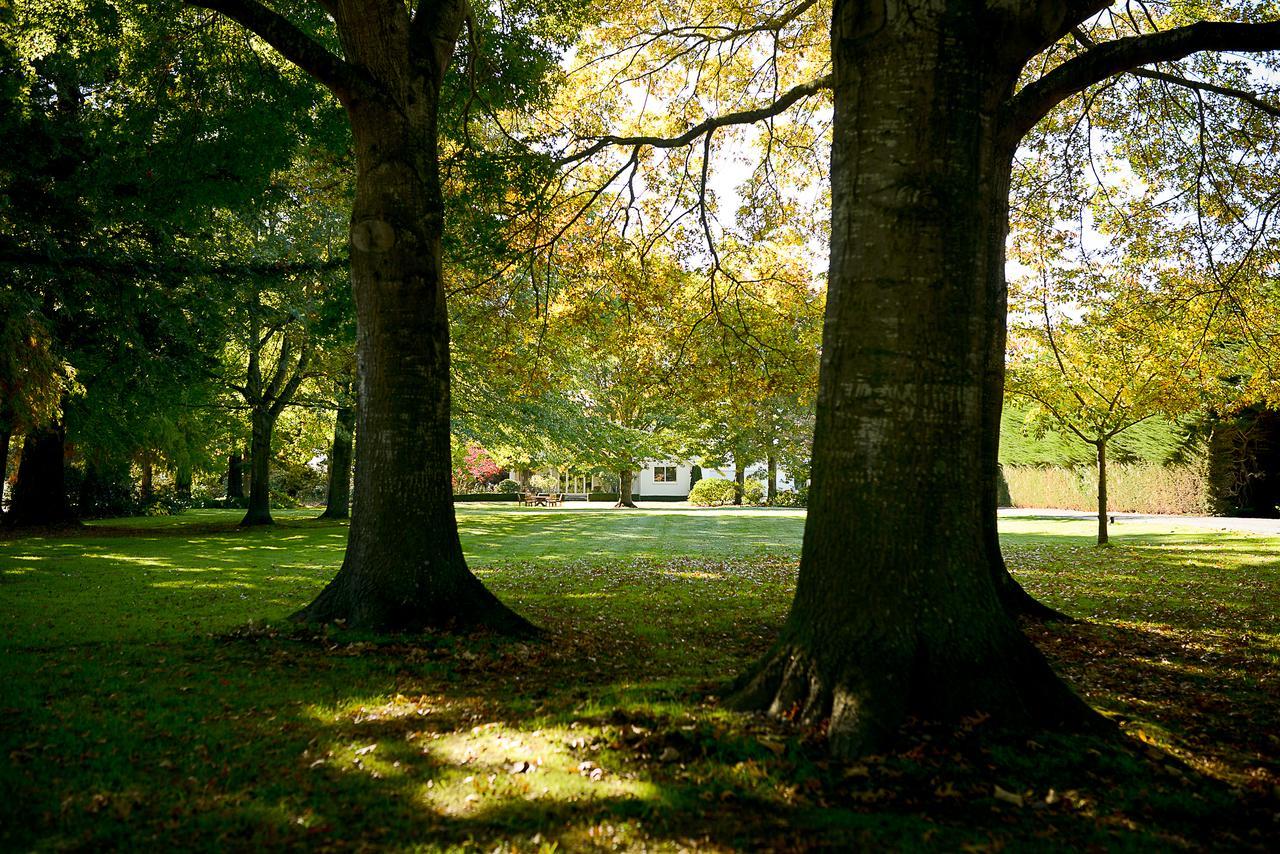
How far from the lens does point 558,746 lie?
3840 mm

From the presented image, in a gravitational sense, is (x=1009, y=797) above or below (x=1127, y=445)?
below

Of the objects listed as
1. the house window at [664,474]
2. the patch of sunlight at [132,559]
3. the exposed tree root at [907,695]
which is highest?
the house window at [664,474]

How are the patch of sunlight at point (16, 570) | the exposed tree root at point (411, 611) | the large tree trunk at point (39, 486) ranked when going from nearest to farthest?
the exposed tree root at point (411, 611) → the patch of sunlight at point (16, 570) → the large tree trunk at point (39, 486)

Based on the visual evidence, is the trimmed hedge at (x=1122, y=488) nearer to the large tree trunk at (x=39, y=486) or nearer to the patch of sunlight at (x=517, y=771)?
the patch of sunlight at (x=517, y=771)

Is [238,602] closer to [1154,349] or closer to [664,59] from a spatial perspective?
[664,59]

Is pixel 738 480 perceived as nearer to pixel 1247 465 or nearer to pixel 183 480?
pixel 1247 465

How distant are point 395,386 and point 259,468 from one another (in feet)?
62.1

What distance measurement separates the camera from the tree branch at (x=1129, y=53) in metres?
5.88

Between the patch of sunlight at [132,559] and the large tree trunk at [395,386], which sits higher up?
the large tree trunk at [395,386]

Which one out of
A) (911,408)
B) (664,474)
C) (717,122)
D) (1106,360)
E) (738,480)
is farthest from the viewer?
(664,474)

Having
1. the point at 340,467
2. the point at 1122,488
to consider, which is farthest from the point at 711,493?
the point at 340,467

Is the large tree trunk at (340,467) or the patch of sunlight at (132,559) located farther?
the large tree trunk at (340,467)

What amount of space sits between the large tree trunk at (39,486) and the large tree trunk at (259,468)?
15.0ft

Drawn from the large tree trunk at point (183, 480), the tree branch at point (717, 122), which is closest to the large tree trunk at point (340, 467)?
the large tree trunk at point (183, 480)
